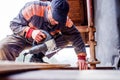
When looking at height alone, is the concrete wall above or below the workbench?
below

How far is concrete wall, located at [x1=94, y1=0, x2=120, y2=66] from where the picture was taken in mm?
2410

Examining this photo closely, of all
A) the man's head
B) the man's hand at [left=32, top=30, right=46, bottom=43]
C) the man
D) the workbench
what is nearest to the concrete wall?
the man

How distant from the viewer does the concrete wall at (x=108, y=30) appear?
2.41m

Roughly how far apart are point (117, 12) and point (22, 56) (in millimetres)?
1024

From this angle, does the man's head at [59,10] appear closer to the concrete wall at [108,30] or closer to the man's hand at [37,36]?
the man's hand at [37,36]

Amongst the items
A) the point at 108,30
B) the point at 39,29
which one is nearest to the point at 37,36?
the point at 39,29

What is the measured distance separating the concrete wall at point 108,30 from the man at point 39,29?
1.32 ft

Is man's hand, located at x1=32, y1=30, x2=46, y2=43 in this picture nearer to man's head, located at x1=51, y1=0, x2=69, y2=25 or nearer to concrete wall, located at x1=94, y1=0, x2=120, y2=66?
man's head, located at x1=51, y1=0, x2=69, y2=25

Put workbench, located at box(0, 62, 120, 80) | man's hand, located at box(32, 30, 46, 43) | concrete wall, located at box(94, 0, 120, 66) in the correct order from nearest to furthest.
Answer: workbench, located at box(0, 62, 120, 80)
man's hand, located at box(32, 30, 46, 43)
concrete wall, located at box(94, 0, 120, 66)

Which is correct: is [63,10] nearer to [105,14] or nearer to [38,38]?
[38,38]

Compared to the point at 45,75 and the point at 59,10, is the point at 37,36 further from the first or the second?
the point at 45,75

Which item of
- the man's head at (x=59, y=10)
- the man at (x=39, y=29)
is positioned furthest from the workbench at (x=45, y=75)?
the man's head at (x=59, y=10)

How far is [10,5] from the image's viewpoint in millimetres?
2693

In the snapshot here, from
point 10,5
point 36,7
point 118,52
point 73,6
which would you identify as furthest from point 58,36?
point 73,6
